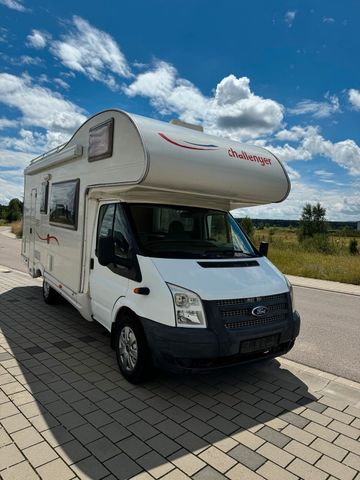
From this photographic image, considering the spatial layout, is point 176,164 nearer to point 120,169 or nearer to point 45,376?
point 120,169

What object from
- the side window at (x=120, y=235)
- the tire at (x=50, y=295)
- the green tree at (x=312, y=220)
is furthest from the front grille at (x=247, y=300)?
the green tree at (x=312, y=220)

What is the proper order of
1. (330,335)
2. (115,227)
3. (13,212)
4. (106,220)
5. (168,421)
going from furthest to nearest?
(13,212)
(330,335)
(106,220)
(115,227)
(168,421)

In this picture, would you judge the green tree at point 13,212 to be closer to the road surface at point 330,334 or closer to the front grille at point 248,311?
the road surface at point 330,334

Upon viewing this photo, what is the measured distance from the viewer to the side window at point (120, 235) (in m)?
4.19

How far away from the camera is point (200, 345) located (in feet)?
11.3

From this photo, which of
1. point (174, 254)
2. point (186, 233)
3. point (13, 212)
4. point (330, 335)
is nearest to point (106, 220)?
point (186, 233)

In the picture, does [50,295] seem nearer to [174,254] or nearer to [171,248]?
[171,248]

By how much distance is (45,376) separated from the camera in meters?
4.17

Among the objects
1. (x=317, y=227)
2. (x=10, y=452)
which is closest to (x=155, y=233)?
(x=10, y=452)

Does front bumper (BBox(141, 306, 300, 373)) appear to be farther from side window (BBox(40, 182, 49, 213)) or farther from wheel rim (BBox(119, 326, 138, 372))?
side window (BBox(40, 182, 49, 213))

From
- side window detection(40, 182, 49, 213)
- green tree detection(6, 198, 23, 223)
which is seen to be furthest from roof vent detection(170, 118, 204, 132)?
green tree detection(6, 198, 23, 223)

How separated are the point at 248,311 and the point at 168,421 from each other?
1.30 metres

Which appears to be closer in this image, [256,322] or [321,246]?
[256,322]

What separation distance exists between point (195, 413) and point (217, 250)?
73.4 inches
